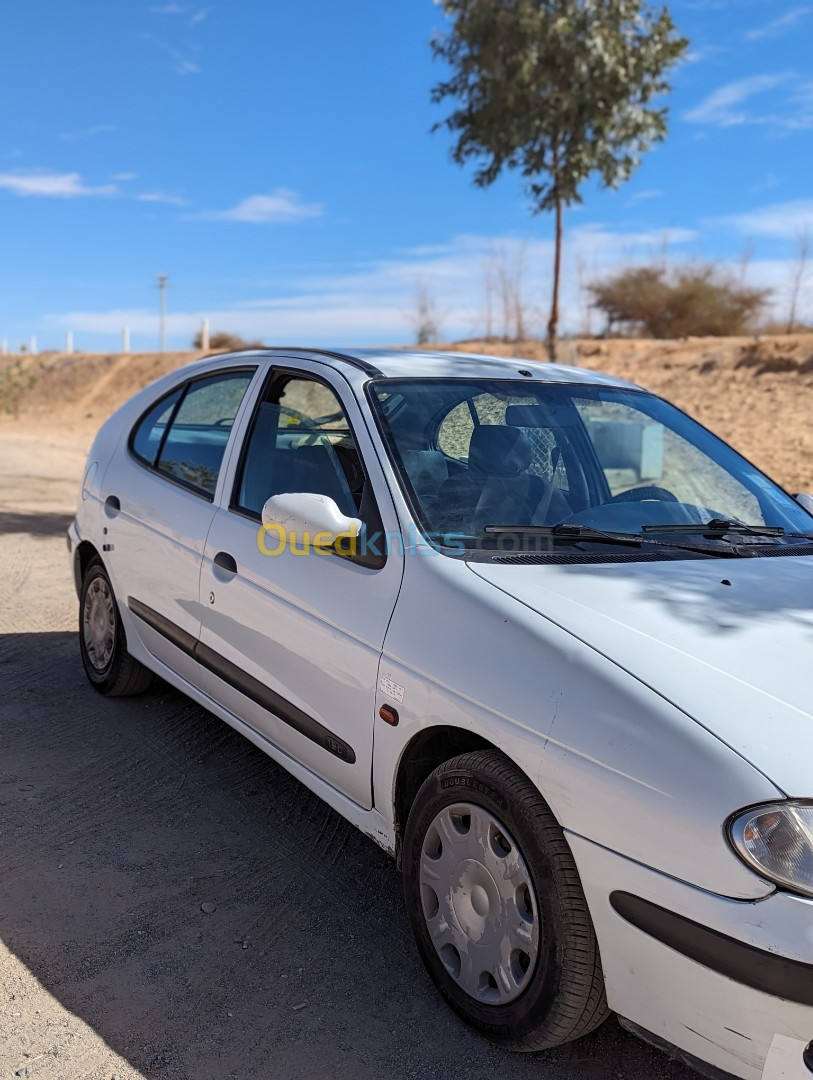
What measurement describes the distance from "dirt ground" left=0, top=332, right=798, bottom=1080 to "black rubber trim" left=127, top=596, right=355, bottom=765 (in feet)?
1.77

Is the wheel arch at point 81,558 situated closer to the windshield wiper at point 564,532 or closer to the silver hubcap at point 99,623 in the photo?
the silver hubcap at point 99,623

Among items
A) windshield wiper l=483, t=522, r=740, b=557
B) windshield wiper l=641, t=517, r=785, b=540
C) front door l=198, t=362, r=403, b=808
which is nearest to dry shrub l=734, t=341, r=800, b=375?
windshield wiper l=641, t=517, r=785, b=540

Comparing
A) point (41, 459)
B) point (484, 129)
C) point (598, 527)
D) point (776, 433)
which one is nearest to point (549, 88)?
point (484, 129)

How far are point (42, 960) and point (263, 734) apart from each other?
968 millimetres

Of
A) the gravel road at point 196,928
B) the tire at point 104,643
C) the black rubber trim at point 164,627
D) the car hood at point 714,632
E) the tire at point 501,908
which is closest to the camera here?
the car hood at point 714,632

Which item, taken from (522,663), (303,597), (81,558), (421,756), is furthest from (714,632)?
(81,558)

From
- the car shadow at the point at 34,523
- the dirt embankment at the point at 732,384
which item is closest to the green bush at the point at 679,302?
the dirt embankment at the point at 732,384

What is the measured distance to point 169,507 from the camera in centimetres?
399

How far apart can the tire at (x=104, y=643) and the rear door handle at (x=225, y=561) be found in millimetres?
1226

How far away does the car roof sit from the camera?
346 cm

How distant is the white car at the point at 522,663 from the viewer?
1.92 metres

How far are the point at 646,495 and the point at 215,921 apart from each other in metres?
1.97

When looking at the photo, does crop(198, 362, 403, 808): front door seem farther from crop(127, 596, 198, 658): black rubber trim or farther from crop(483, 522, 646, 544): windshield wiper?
crop(483, 522, 646, 544): windshield wiper

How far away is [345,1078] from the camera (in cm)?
233
